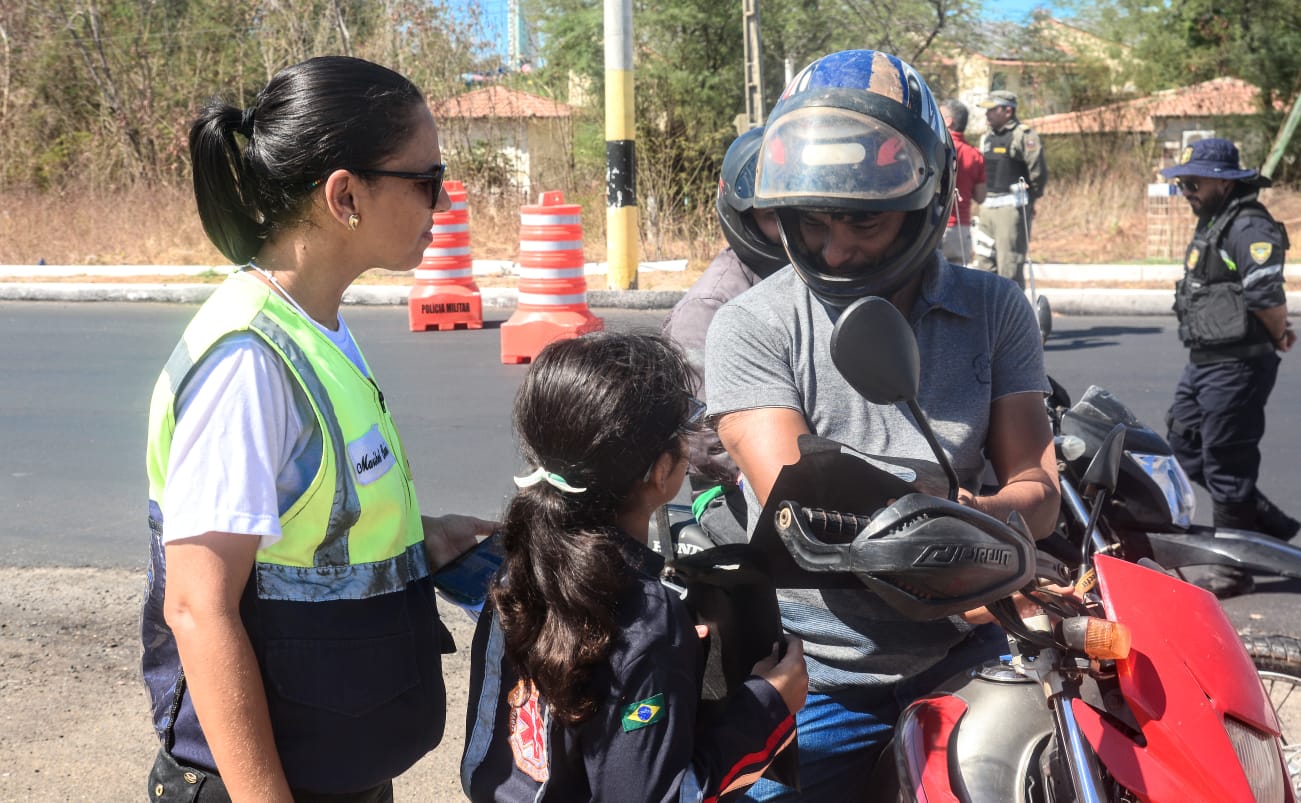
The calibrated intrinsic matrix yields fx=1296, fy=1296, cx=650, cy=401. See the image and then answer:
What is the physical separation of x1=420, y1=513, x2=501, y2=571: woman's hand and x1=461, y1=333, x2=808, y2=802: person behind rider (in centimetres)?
22

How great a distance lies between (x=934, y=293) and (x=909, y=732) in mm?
741

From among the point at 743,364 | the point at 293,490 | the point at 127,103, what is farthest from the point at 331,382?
the point at 127,103

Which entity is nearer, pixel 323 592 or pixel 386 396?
pixel 323 592

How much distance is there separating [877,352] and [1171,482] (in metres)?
2.15

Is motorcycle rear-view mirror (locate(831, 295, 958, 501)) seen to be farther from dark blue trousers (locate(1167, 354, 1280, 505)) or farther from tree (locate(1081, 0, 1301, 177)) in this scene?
tree (locate(1081, 0, 1301, 177))

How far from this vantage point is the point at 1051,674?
1791mm

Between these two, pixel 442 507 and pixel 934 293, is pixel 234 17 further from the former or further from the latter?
pixel 934 293

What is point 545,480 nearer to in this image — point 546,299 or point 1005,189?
point 546,299

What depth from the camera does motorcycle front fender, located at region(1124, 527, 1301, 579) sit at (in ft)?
10.5

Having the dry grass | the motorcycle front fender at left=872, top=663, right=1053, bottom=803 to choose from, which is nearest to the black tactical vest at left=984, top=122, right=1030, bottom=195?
the dry grass

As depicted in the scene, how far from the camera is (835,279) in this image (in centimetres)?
215

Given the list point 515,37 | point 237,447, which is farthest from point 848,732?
point 515,37

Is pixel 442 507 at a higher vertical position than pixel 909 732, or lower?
lower

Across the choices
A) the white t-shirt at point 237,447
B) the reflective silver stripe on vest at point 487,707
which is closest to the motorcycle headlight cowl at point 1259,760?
the reflective silver stripe on vest at point 487,707
